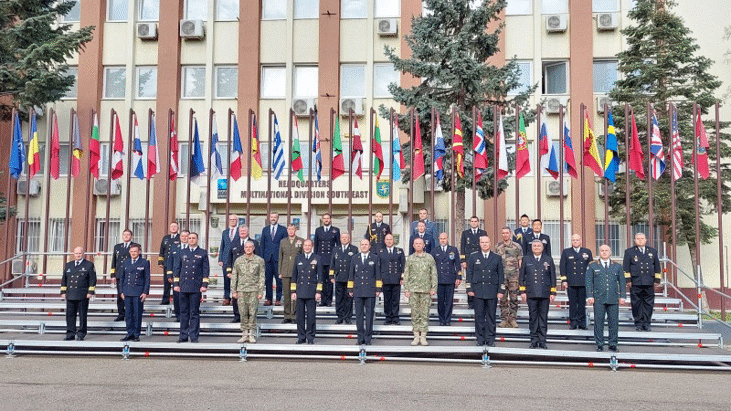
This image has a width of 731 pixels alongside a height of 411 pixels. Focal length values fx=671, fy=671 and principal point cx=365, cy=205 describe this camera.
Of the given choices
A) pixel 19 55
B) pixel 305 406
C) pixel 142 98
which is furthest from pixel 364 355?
pixel 142 98

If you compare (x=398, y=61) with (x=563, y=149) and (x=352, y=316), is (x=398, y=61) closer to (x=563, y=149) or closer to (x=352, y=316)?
(x=563, y=149)

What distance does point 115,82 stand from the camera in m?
26.2

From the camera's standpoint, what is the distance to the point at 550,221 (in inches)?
935

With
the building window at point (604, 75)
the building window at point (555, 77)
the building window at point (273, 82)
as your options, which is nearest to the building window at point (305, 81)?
the building window at point (273, 82)

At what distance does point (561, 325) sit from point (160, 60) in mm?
18633

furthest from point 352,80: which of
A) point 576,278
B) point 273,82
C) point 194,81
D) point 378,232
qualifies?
point 576,278

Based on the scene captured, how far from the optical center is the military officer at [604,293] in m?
11.5

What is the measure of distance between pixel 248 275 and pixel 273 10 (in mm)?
16311

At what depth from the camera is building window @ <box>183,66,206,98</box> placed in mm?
25969

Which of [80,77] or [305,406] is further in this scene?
[80,77]

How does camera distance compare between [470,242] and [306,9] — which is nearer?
[470,242]

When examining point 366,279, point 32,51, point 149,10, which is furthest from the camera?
point 149,10

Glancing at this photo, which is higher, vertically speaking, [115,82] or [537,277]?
[115,82]

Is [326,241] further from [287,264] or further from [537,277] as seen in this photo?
[537,277]
